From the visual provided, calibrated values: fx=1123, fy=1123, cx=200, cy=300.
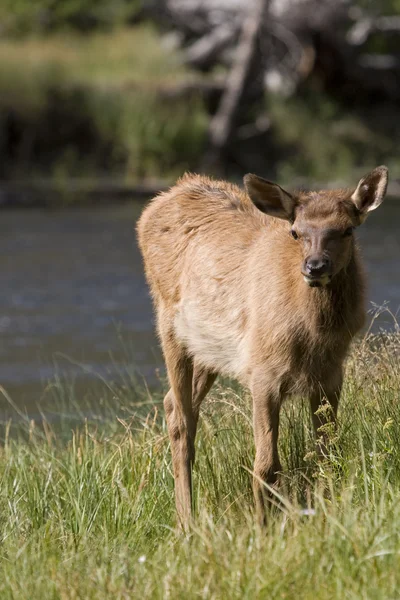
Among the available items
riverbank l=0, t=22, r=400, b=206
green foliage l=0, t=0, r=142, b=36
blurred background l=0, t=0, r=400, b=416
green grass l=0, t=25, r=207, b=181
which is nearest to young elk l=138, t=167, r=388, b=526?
blurred background l=0, t=0, r=400, b=416

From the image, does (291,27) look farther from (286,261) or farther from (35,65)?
(286,261)

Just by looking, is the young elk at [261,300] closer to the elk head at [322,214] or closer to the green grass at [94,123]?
the elk head at [322,214]

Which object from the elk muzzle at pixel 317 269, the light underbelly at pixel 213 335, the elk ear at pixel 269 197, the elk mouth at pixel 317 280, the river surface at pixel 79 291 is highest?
the elk ear at pixel 269 197

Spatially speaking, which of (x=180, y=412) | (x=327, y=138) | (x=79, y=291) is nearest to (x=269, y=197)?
(x=180, y=412)

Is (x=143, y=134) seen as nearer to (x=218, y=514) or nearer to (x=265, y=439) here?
(x=218, y=514)

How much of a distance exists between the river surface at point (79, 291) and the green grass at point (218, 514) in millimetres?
1865

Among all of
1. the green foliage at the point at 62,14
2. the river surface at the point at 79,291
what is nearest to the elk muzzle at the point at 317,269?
the river surface at the point at 79,291

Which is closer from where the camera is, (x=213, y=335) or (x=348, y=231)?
(x=348, y=231)

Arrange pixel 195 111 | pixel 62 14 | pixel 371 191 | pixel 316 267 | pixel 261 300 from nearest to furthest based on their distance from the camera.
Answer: pixel 316 267 < pixel 371 191 < pixel 261 300 < pixel 195 111 < pixel 62 14

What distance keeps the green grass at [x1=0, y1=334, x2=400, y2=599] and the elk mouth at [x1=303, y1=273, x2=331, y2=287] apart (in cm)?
70

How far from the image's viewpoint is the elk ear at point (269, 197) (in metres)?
5.27

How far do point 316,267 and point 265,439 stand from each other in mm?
922

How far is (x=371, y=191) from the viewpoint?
208 inches

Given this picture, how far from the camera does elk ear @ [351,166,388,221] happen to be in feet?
17.0
